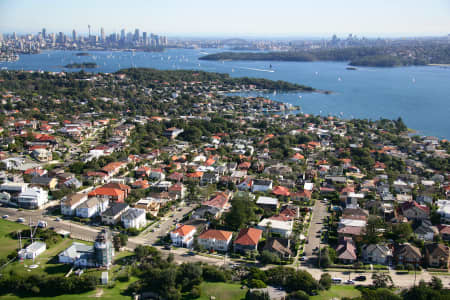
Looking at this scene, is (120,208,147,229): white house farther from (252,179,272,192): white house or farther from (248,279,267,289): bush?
(252,179,272,192): white house

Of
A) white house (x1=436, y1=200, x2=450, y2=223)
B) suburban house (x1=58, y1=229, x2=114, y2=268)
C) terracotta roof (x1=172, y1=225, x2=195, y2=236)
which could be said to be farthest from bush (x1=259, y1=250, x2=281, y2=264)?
white house (x1=436, y1=200, x2=450, y2=223)

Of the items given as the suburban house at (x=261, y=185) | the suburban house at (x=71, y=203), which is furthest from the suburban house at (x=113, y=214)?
the suburban house at (x=261, y=185)

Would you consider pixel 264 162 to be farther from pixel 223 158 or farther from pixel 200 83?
pixel 200 83

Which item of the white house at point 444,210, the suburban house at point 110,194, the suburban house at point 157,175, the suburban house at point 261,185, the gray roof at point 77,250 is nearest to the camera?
the gray roof at point 77,250

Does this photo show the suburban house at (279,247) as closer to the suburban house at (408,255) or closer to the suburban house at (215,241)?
the suburban house at (215,241)

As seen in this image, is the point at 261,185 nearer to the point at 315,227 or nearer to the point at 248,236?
the point at 315,227

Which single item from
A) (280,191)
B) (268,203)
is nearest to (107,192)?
(268,203)

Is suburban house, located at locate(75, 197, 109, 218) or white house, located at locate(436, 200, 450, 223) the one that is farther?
white house, located at locate(436, 200, 450, 223)

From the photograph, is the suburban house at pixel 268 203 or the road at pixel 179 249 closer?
the road at pixel 179 249
